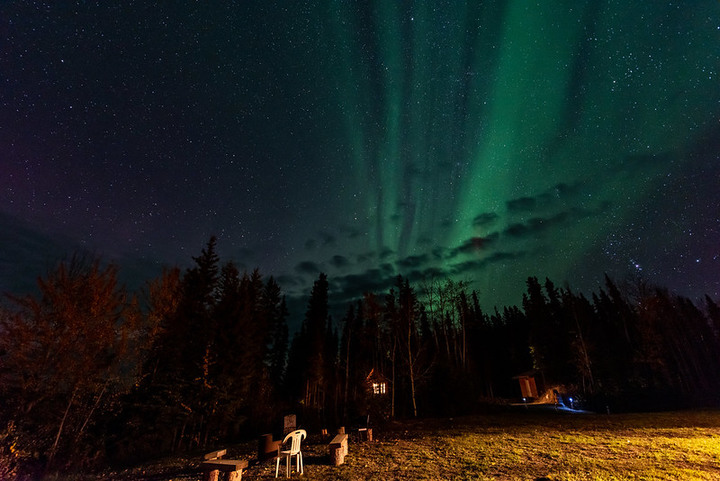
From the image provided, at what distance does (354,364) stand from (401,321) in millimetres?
12423

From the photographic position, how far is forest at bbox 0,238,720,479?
1200cm

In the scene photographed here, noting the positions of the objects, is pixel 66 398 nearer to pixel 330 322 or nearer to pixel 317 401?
pixel 317 401

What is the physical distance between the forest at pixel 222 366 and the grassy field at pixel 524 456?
3862 millimetres

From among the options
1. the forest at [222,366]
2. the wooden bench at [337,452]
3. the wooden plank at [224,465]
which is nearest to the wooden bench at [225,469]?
the wooden plank at [224,465]

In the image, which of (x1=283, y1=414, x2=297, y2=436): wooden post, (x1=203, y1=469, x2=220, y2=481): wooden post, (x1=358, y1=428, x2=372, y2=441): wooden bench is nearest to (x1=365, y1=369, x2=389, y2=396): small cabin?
(x1=358, y1=428, x2=372, y2=441): wooden bench

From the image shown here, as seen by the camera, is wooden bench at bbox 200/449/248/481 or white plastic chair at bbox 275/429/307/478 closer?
wooden bench at bbox 200/449/248/481

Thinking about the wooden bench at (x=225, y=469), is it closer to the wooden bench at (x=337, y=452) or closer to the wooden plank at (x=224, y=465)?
the wooden plank at (x=224, y=465)

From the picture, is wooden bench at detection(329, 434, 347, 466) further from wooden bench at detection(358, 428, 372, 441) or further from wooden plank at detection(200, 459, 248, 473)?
wooden bench at detection(358, 428, 372, 441)

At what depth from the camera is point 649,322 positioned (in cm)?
3052

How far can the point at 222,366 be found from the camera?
19438 millimetres

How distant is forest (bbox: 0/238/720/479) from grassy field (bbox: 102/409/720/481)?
12.7ft

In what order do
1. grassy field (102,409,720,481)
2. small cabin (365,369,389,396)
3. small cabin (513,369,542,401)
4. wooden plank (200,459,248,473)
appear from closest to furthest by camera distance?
wooden plank (200,459,248,473) → grassy field (102,409,720,481) → small cabin (365,369,389,396) → small cabin (513,369,542,401)

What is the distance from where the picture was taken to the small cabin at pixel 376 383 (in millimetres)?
22609

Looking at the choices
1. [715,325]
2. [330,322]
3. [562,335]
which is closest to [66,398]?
[330,322]
